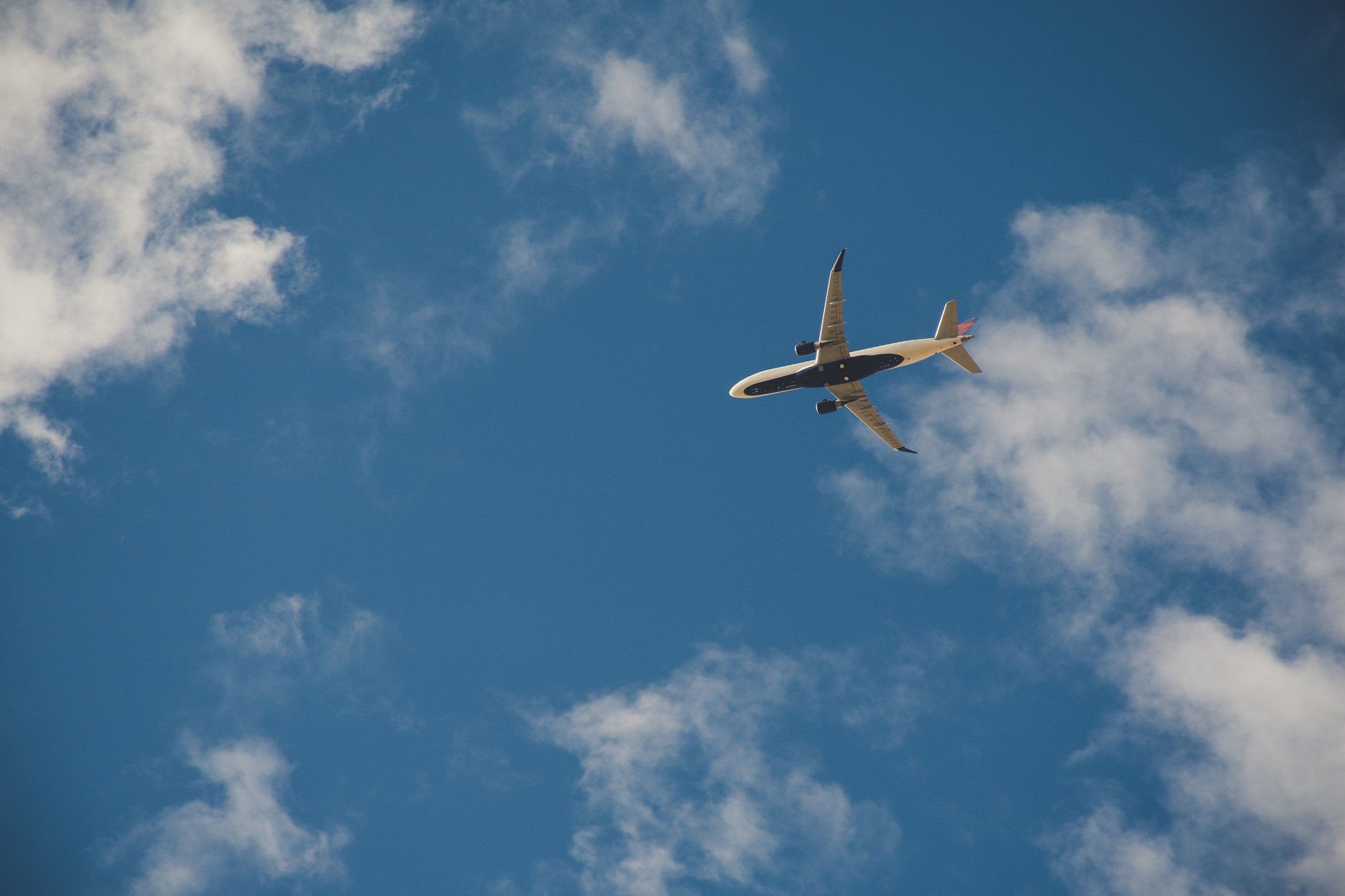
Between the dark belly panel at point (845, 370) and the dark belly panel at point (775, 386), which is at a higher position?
the dark belly panel at point (775, 386)

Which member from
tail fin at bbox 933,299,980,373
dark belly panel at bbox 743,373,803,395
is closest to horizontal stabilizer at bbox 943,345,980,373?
tail fin at bbox 933,299,980,373

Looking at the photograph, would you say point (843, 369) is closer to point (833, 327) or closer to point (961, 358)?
point (833, 327)

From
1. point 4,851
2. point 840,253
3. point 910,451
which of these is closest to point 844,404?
point 910,451

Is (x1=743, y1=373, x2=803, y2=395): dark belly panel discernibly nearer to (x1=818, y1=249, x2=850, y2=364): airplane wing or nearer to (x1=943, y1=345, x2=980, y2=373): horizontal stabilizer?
A: (x1=818, y1=249, x2=850, y2=364): airplane wing

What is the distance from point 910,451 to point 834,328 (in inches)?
498

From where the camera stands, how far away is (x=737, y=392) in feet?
205

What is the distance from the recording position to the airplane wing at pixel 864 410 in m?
62.2

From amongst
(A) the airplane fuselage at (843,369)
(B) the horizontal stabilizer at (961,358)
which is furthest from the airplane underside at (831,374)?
(B) the horizontal stabilizer at (961,358)

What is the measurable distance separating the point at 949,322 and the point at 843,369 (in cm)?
737

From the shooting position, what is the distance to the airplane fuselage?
5760cm

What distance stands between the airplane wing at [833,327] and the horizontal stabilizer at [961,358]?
661 cm

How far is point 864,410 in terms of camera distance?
211 feet

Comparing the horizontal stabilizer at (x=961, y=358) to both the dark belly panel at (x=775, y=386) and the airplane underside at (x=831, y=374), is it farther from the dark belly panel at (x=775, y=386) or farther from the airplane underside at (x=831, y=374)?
the dark belly panel at (x=775, y=386)

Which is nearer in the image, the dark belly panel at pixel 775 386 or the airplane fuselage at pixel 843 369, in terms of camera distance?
the airplane fuselage at pixel 843 369
